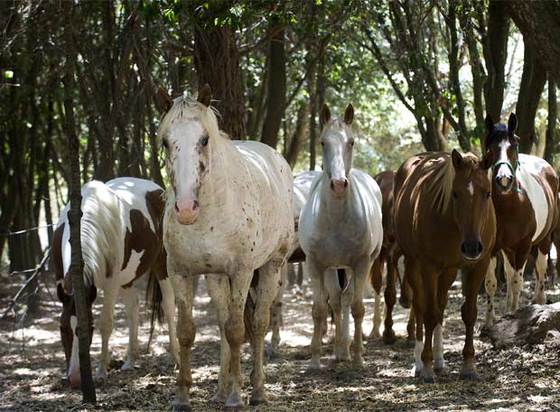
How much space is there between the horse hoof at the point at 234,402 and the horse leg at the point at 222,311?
1.09 ft

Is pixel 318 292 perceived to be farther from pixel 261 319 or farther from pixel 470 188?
pixel 470 188

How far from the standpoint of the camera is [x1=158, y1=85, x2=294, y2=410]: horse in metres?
5.56

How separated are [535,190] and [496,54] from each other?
3694mm

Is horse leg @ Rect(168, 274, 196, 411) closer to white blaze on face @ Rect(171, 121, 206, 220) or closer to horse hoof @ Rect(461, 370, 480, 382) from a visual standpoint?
white blaze on face @ Rect(171, 121, 206, 220)

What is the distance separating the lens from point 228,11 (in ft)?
25.6

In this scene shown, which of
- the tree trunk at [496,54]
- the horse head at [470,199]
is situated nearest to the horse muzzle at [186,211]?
the horse head at [470,199]

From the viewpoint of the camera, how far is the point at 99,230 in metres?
7.68

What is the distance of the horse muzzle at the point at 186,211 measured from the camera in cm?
532

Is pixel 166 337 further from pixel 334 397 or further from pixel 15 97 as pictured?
pixel 15 97

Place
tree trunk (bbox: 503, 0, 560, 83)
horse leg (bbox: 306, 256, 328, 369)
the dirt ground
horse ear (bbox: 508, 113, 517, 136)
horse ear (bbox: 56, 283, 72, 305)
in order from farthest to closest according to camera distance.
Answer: horse ear (bbox: 508, 113, 517, 136) → horse leg (bbox: 306, 256, 328, 369) → horse ear (bbox: 56, 283, 72, 305) → the dirt ground → tree trunk (bbox: 503, 0, 560, 83)

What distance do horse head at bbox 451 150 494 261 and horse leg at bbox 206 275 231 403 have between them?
71.8 inches

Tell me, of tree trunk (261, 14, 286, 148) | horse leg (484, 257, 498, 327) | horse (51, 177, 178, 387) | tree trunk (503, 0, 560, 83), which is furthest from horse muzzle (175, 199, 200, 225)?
tree trunk (261, 14, 286, 148)

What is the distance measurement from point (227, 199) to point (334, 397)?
1.99 meters

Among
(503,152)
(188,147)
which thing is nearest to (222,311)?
(188,147)
